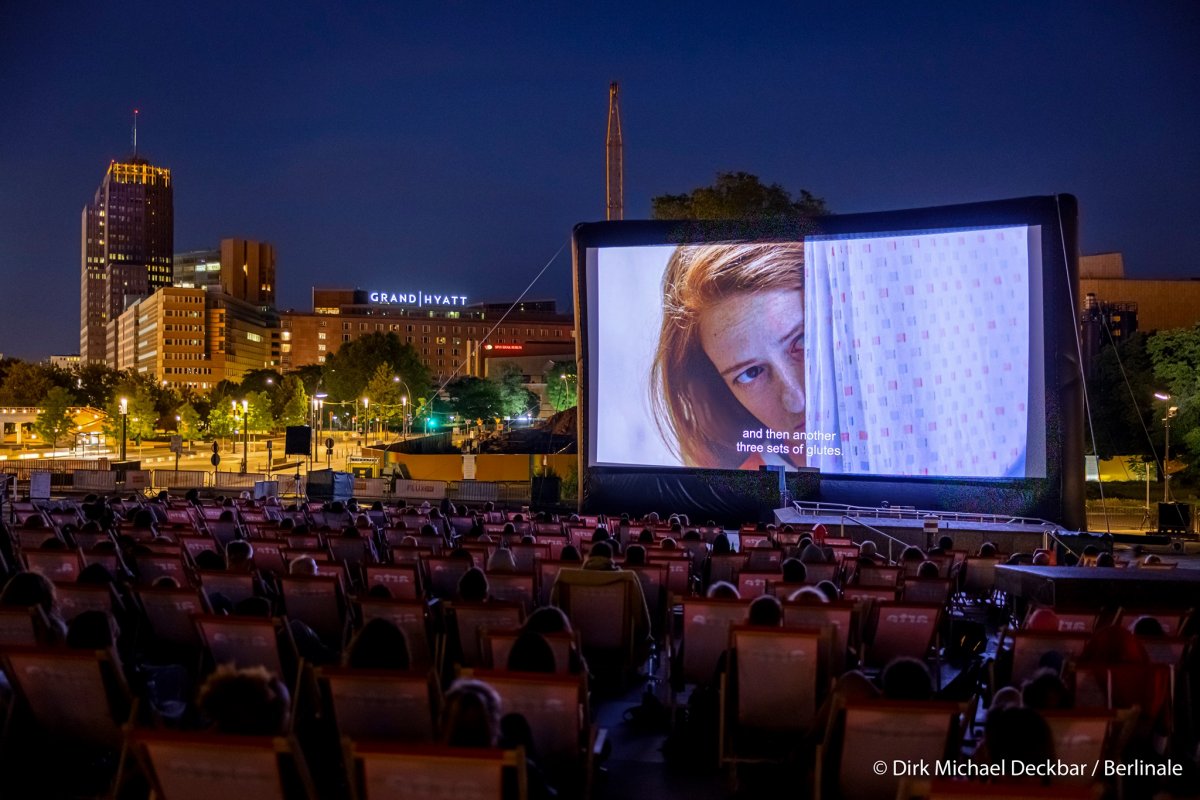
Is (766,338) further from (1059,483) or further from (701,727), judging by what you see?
(701,727)

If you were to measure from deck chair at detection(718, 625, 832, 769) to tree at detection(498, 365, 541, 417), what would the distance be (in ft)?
261

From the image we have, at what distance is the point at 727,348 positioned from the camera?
20359 mm

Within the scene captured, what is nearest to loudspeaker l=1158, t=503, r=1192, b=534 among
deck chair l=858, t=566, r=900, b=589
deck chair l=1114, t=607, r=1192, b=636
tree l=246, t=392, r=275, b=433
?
deck chair l=858, t=566, r=900, b=589

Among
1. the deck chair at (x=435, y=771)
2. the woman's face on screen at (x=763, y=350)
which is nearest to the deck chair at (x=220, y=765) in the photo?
the deck chair at (x=435, y=771)

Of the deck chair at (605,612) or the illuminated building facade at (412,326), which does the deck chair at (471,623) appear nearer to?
the deck chair at (605,612)

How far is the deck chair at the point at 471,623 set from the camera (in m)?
5.36

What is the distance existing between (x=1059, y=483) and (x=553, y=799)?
17.0m

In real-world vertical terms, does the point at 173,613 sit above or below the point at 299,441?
below

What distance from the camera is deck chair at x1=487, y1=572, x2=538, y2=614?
6715mm

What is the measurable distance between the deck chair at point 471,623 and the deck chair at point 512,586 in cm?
107

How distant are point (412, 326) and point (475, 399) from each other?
63659mm

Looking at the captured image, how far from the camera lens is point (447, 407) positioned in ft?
265

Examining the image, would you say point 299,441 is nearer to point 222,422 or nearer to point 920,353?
point 920,353

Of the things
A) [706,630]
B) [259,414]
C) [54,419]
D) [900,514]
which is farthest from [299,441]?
[259,414]
